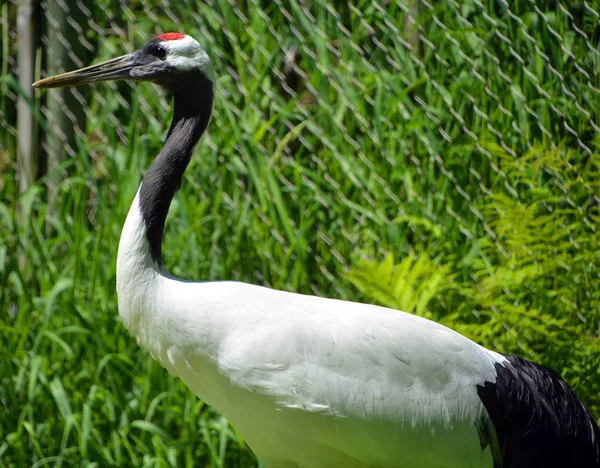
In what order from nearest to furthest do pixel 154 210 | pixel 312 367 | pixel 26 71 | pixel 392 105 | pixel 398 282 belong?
1. pixel 312 367
2. pixel 154 210
3. pixel 398 282
4. pixel 392 105
5. pixel 26 71

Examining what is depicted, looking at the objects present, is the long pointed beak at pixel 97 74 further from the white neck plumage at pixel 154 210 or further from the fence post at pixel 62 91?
the fence post at pixel 62 91

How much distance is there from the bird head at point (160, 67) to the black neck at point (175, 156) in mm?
26

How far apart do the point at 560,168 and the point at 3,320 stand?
6.87ft

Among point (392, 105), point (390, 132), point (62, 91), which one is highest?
point (62, 91)

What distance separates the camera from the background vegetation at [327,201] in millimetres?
3311

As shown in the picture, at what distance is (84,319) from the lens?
138 inches

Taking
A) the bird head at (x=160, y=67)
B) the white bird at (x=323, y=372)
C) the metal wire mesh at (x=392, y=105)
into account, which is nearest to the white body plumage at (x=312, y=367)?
the white bird at (x=323, y=372)

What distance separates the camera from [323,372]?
2.62 meters

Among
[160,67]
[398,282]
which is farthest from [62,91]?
[398,282]

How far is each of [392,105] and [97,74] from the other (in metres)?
1.29

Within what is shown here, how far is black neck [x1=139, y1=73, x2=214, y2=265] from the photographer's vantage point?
2.73 m

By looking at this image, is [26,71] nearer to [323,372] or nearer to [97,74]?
[97,74]

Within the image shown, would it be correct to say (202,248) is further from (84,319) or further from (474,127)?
(474,127)

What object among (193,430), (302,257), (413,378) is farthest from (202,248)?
(413,378)
